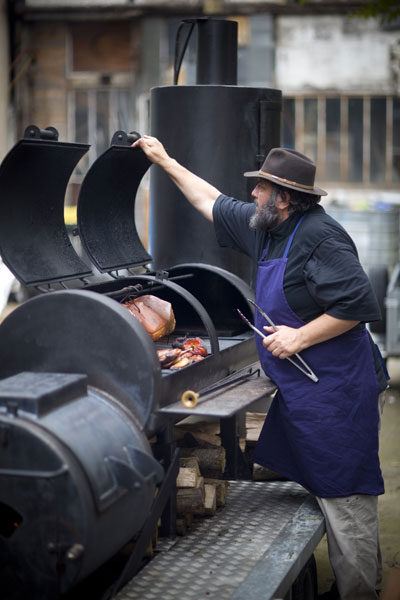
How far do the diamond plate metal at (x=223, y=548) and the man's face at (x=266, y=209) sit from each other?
4.29 feet

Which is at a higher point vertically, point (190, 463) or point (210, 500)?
point (190, 463)

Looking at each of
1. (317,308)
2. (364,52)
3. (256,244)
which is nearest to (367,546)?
(317,308)

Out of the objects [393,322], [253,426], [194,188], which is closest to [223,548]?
[253,426]

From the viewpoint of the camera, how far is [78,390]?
3.02 metres

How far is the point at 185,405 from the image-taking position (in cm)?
326

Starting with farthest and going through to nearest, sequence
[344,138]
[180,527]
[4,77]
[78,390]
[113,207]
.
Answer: [4,77]
[344,138]
[113,207]
[180,527]
[78,390]

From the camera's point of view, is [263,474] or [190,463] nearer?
[190,463]

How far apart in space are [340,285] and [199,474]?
109cm

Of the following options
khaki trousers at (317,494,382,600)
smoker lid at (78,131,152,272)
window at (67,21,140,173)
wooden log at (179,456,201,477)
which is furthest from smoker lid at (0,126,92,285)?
window at (67,21,140,173)

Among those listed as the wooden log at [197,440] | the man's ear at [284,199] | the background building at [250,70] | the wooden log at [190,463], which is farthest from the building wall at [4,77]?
the man's ear at [284,199]

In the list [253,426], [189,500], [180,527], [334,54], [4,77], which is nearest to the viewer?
[180,527]

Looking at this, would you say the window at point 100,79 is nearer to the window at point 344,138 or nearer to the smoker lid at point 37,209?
the window at point 344,138

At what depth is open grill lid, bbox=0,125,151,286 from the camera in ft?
11.7

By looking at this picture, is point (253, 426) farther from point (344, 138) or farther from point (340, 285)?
point (344, 138)
